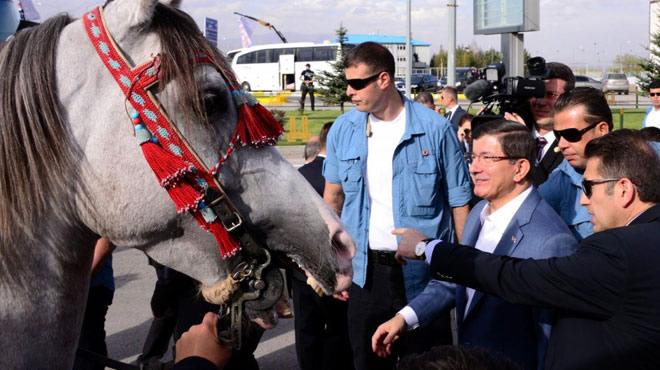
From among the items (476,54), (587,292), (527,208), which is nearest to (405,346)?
(527,208)

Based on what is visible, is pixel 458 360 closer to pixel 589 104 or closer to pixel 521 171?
pixel 521 171

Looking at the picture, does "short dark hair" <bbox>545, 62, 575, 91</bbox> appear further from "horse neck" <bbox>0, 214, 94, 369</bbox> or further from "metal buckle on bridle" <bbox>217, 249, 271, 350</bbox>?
"horse neck" <bbox>0, 214, 94, 369</bbox>

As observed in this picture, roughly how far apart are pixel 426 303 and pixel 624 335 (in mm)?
1136

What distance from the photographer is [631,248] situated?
6.98 feet

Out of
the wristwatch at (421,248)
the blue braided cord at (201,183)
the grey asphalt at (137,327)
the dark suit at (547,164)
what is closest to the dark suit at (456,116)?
the grey asphalt at (137,327)

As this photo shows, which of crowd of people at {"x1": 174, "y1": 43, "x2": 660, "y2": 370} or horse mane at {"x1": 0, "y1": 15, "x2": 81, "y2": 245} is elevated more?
horse mane at {"x1": 0, "y1": 15, "x2": 81, "y2": 245}

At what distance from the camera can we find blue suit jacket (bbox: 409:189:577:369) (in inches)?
107

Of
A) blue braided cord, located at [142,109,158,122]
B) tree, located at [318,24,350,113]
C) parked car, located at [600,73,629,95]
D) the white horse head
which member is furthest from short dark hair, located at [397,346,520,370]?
parked car, located at [600,73,629,95]

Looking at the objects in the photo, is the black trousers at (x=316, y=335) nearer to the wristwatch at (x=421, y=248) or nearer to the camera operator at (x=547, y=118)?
the camera operator at (x=547, y=118)

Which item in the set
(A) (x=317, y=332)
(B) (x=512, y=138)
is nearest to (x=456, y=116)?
(A) (x=317, y=332)

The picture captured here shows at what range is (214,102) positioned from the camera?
1.75 m

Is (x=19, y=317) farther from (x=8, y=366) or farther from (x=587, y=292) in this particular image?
(x=587, y=292)

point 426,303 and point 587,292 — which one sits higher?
point 587,292

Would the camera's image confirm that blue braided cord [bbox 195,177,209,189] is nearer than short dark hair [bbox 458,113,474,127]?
Yes
